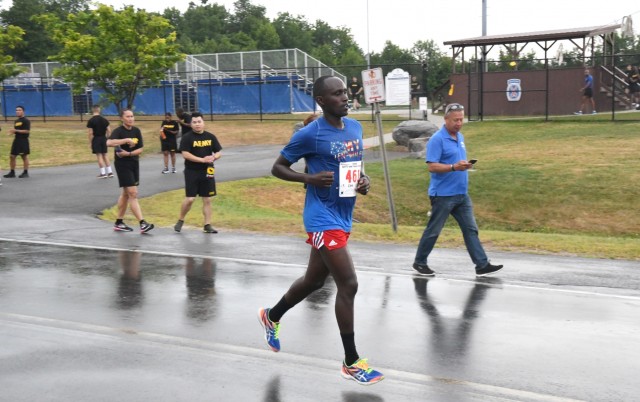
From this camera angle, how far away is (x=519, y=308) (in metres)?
7.91

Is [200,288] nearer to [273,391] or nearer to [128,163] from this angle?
[273,391]

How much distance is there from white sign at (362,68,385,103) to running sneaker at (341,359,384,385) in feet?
28.3

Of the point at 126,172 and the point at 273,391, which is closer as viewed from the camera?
the point at 273,391

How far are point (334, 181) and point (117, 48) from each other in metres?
31.7

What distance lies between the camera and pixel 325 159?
5.91 metres

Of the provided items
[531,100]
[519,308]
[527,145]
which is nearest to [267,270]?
[519,308]

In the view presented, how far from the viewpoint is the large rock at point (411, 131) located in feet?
91.0

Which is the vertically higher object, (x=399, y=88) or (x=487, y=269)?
(x=399, y=88)

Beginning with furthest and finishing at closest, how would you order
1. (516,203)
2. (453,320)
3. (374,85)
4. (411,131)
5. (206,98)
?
(206,98) → (411,131) → (516,203) → (374,85) → (453,320)

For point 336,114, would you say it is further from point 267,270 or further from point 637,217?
point 637,217

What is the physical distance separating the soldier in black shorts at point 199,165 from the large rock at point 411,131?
1519cm

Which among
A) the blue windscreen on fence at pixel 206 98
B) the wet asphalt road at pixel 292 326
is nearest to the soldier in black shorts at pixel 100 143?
the wet asphalt road at pixel 292 326

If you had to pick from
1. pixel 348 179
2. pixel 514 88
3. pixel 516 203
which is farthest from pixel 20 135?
pixel 514 88

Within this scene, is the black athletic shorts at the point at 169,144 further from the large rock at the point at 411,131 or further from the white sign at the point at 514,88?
the white sign at the point at 514,88
